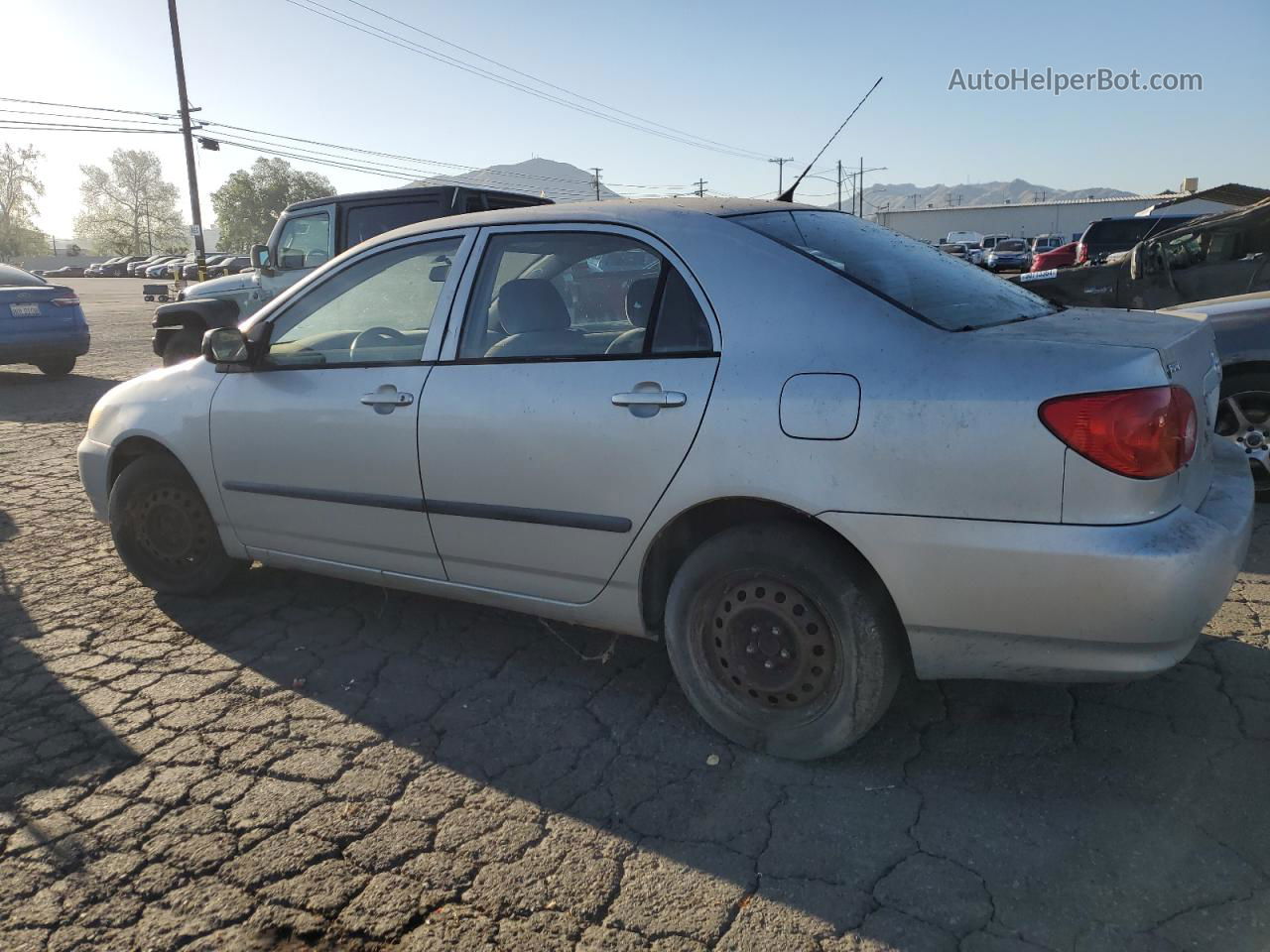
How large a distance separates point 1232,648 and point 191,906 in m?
3.54

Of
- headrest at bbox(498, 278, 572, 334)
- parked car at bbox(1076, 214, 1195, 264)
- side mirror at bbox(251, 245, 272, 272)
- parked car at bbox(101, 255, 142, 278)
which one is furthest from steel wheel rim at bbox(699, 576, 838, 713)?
parked car at bbox(101, 255, 142, 278)

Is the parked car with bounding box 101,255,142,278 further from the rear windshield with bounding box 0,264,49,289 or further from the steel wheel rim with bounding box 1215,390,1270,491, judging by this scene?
the steel wheel rim with bounding box 1215,390,1270,491

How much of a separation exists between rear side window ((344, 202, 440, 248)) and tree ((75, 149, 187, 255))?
122m

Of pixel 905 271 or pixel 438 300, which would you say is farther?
pixel 438 300

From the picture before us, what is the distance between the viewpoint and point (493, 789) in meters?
2.68

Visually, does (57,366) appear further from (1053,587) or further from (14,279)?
(1053,587)

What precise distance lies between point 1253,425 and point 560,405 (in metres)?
4.23

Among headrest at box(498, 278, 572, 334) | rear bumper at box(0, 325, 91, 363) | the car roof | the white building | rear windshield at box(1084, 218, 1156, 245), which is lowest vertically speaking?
rear bumper at box(0, 325, 91, 363)

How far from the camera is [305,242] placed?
28.9ft

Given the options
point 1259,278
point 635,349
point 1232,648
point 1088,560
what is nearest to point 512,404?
point 635,349

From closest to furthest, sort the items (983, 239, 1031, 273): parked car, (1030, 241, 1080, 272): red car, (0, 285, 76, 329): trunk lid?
(0, 285, 76, 329): trunk lid → (1030, 241, 1080, 272): red car → (983, 239, 1031, 273): parked car

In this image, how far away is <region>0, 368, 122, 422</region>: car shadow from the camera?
941cm

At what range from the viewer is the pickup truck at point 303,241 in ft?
25.5

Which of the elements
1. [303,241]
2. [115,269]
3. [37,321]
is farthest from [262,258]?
[115,269]
